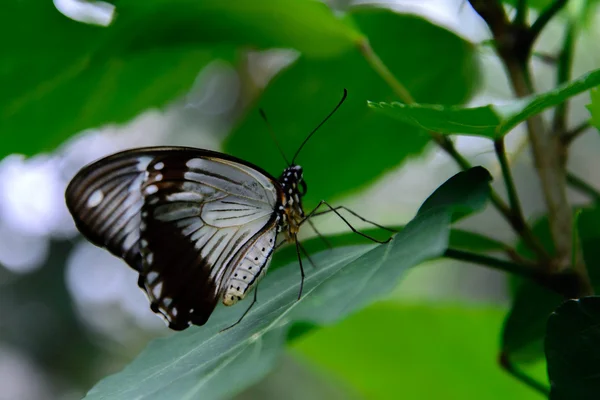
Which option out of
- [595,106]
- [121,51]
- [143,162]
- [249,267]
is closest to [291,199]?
[249,267]

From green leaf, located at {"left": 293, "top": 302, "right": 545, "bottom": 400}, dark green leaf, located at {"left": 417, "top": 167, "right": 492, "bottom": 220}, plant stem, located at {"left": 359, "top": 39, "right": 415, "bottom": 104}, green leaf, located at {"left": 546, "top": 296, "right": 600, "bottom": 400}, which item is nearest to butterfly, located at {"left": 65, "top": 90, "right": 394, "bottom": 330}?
plant stem, located at {"left": 359, "top": 39, "right": 415, "bottom": 104}

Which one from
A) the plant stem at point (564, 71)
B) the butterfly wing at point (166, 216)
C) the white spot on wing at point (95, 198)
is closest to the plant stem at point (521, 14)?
the plant stem at point (564, 71)

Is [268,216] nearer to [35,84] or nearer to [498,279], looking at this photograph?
[35,84]

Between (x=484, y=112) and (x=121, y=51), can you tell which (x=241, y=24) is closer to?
(x=121, y=51)

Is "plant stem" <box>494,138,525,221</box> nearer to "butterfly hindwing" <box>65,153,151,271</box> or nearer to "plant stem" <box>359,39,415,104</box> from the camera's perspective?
"plant stem" <box>359,39,415,104</box>

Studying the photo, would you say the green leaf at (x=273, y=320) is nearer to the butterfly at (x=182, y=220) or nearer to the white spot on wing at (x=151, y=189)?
the butterfly at (x=182, y=220)

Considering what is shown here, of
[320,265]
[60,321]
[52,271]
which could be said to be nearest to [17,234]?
[52,271]
